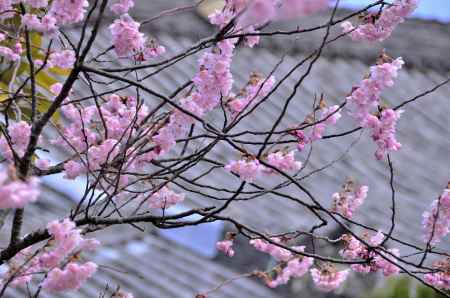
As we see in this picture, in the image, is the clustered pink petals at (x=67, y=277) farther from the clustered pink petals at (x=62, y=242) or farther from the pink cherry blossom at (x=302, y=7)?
the pink cherry blossom at (x=302, y=7)

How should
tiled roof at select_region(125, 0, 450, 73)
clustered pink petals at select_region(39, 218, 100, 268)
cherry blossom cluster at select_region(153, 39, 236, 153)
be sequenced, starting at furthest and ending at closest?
tiled roof at select_region(125, 0, 450, 73), cherry blossom cluster at select_region(153, 39, 236, 153), clustered pink petals at select_region(39, 218, 100, 268)

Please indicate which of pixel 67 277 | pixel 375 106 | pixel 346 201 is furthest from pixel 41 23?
pixel 346 201

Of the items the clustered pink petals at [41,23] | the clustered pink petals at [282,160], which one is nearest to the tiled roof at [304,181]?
the clustered pink petals at [282,160]

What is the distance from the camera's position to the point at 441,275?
2369 mm

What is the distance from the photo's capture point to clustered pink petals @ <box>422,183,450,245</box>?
237 cm

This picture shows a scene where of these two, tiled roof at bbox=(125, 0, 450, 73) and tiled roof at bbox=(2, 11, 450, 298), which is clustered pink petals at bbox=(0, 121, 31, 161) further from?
tiled roof at bbox=(125, 0, 450, 73)

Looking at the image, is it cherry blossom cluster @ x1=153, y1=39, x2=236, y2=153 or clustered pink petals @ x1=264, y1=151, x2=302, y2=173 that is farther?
clustered pink petals @ x1=264, y1=151, x2=302, y2=173

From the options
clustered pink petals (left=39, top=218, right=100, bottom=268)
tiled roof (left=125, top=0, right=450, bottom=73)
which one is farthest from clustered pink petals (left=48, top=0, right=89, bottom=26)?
tiled roof (left=125, top=0, right=450, bottom=73)

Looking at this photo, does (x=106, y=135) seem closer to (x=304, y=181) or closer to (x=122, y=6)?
(x=122, y=6)

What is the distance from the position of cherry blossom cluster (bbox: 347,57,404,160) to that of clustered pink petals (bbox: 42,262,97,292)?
673mm

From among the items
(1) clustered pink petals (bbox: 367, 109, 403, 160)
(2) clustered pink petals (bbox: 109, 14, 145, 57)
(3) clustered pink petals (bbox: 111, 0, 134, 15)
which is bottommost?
(2) clustered pink petals (bbox: 109, 14, 145, 57)

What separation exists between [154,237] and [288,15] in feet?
14.5

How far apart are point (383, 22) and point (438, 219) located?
0.49m

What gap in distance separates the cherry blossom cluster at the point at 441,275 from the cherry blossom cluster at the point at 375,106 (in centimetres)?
28
